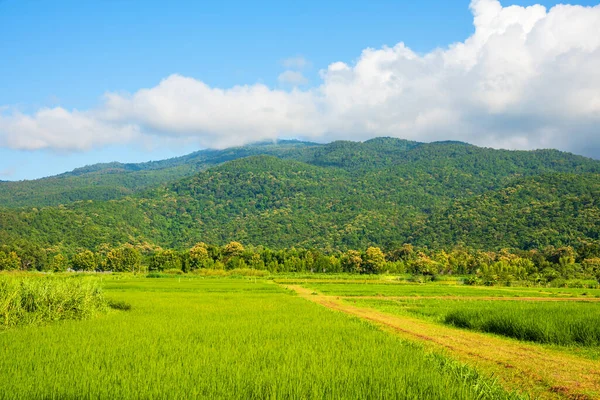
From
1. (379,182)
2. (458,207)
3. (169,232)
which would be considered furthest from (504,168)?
(169,232)

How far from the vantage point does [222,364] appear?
8.46 meters

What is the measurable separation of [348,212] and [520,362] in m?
146

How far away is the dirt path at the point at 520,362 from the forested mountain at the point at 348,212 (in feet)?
285

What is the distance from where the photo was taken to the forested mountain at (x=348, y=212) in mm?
103812

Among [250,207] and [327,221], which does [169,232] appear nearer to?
[250,207]

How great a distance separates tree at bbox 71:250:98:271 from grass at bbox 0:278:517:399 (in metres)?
80.9

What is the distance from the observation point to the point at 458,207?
417ft

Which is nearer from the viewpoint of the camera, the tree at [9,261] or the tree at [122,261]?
the tree at [9,261]

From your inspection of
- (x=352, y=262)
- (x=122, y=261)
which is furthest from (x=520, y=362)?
(x=122, y=261)

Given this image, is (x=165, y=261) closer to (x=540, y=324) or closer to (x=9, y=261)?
(x=9, y=261)

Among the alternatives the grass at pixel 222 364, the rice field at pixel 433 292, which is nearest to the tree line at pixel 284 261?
the rice field at pixel 433 292

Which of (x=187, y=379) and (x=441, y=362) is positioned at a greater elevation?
(x=187, y=379)

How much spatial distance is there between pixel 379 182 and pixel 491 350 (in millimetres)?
178487

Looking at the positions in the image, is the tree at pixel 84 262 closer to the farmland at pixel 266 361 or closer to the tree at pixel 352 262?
the tree at pixel 352 262
